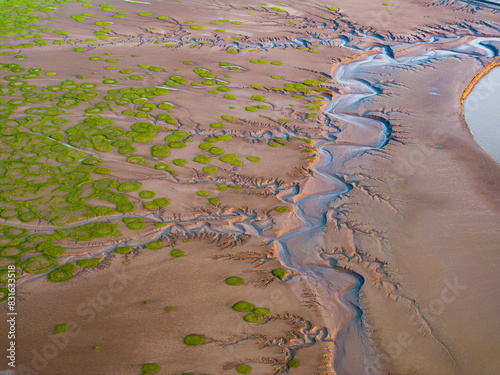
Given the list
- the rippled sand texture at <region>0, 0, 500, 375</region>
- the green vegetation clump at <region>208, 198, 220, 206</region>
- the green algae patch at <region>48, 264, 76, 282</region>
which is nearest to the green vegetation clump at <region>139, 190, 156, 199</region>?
the rippled sand texture at <region>0, 0, 500, 375</region>

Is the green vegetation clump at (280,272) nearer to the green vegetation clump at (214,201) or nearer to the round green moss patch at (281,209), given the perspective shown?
the round green moss patch at (281,209)

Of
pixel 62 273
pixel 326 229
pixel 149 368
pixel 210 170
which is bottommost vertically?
pixel 149 368

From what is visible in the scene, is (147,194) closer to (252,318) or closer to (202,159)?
(202,159)

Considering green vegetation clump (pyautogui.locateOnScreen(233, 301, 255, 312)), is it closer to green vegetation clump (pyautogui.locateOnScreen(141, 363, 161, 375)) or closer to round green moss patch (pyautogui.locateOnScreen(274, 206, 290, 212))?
green vegetation clump (pyautogui.locateOnScreen(141, 363, 161, 375))

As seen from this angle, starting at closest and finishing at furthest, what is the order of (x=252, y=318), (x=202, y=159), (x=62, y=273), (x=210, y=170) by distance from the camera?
(x=252, y=318) < (x=62, y=273) < (x=210, y=170) < (x=202, y=159)

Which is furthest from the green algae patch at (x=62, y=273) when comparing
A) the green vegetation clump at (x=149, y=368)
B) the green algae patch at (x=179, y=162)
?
the green algae patch at (x=179, y=162)

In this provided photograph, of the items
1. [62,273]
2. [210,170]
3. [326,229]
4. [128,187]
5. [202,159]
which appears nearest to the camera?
[62,273]

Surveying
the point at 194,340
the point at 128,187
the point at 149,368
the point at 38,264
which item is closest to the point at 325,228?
the point at 194,340

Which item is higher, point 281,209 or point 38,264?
point 281,209
